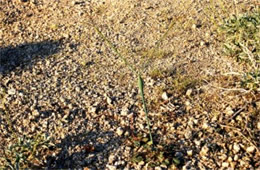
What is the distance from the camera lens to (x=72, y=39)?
5.67 m

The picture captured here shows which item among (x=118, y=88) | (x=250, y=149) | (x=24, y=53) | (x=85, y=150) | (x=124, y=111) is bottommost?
(x=250, y=149)

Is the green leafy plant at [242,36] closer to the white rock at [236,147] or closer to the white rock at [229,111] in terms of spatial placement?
the white rock at [229,111]

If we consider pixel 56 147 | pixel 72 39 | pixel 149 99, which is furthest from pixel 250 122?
pixel 72 39

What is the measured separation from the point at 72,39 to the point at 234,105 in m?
2.47

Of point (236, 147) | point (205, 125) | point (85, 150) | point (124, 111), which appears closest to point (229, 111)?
point (205, 125)

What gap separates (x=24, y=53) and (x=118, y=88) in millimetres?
1539

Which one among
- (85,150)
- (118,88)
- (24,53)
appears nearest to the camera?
(85,150)

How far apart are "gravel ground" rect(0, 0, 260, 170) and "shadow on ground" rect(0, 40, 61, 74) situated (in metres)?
0.01

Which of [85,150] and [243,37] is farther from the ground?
[243,37]

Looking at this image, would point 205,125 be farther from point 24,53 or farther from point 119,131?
point 24,53

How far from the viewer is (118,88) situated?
4.75m

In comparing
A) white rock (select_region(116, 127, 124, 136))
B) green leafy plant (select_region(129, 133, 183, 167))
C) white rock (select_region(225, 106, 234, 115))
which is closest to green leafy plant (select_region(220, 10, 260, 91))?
white rock (select_region(225, 106, 234, 115))

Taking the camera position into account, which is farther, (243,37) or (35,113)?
(243,37)

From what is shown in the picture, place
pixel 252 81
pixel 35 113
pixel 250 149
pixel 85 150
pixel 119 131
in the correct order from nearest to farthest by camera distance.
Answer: pixel 250 149 → pixel 85 150 → pixel 119 131 → pixel 252 81 → pixel 35 113
